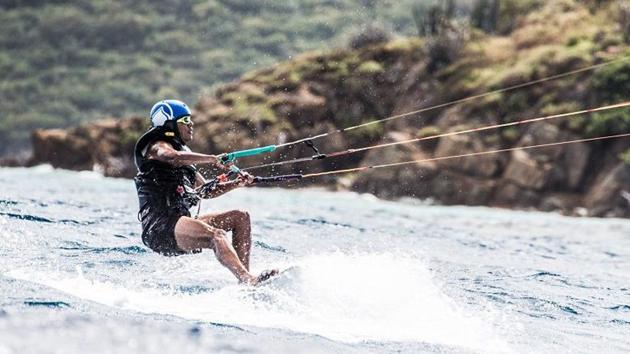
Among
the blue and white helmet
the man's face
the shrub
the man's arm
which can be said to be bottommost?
the man's arm

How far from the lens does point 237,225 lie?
7301 millimetres

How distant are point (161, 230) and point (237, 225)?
69 centimetres

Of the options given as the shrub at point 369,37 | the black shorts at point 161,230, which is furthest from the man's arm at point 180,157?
the shrub at point 369,37

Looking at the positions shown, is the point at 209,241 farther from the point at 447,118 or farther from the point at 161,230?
the point at 447,118

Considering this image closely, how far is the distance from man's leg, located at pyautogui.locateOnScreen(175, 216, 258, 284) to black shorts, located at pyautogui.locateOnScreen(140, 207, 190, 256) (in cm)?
7

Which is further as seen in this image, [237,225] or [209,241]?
[237,225]

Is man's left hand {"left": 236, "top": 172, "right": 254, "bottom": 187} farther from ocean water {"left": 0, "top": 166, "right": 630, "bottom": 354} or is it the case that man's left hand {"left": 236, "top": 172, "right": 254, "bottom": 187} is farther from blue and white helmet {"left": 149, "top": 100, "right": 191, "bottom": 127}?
ocean water {"left": 0, "top": 166, "right": 630, "bottom": 354}

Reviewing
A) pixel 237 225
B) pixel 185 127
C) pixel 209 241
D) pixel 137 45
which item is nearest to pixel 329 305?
pixel 209 241

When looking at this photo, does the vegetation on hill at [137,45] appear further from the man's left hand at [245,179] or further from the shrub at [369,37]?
the man's left hand at [245,179]

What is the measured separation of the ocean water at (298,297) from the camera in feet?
16.9

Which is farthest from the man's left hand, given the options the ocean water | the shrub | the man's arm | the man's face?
the shrub

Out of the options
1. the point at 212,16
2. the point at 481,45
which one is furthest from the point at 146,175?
the point at 212,16

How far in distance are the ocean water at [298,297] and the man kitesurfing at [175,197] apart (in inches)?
14.6

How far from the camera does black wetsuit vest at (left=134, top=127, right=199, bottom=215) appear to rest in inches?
277
